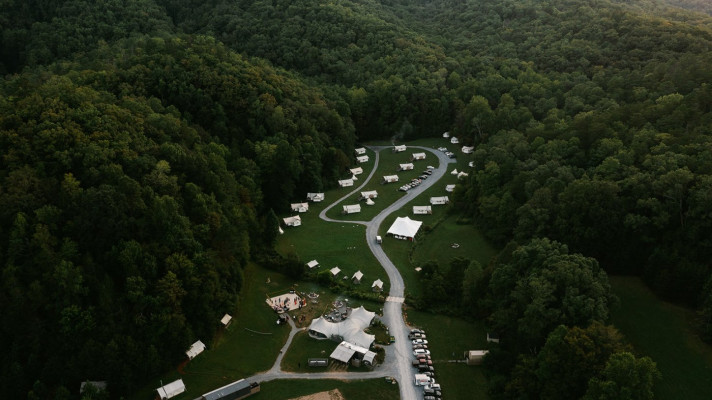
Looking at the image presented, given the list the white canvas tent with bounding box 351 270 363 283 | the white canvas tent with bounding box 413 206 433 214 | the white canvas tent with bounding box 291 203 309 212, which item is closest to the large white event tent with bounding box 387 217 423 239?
the white canvas tent with bounding box 413 206 433 214

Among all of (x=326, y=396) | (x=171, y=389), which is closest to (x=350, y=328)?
(x=326, y=396)

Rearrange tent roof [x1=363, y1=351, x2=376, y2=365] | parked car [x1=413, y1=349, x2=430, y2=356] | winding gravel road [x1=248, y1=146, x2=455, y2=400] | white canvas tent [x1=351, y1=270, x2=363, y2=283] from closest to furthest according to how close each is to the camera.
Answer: winding gravel road [x1=248, y1=146, x2=455, y2=400]
tent roof [x1=363, y1=351, x2=376, y2=365]
parked car [x1=413, y1=349, x2=430, y2=356]
white canvas tent [x1=351, y1=270, x2=363, y2=283]

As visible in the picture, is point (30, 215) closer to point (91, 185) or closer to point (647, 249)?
point (91, 185)

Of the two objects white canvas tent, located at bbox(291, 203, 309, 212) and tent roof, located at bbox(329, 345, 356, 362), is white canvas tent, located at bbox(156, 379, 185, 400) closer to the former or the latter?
tent roof, located at bbox(329, 345, 356, 362)

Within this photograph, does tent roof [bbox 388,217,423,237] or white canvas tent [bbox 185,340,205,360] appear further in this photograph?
tent roof [bbox 388,217,423,237]

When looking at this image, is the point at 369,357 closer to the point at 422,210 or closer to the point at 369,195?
the point at 422,210

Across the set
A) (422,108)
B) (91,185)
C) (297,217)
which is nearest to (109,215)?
(91,185)
